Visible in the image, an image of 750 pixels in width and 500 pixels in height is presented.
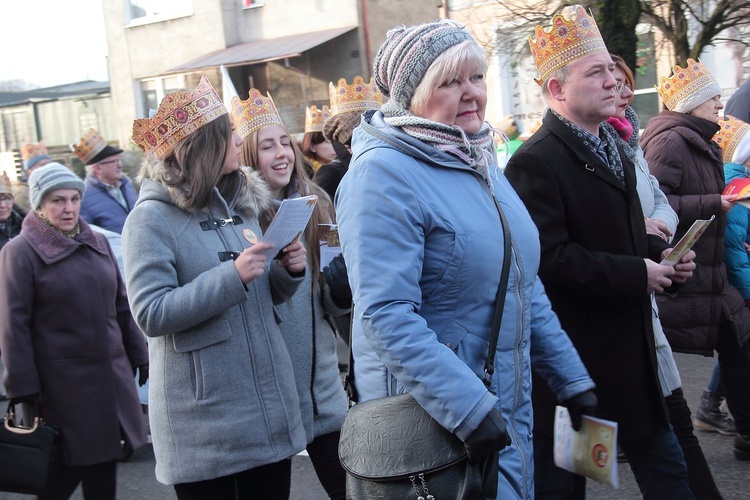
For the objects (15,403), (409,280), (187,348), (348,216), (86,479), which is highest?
(348,216)

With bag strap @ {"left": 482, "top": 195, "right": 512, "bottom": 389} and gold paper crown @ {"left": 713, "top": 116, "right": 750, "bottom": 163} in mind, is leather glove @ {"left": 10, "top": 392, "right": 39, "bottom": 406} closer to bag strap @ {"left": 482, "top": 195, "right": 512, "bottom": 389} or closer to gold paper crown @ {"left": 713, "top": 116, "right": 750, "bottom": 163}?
bag strap @ {"left": 482, "top": 195, "right": 512, "bottom": 389}

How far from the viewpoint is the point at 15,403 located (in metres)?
4.43

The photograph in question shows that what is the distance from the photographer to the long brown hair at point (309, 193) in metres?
3.93

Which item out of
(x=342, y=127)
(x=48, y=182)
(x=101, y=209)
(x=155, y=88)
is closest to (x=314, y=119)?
(x=342, y=127)

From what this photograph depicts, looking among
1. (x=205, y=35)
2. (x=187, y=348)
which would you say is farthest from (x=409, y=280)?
(x=205, y=35)

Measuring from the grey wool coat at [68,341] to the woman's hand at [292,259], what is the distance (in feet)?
5.50

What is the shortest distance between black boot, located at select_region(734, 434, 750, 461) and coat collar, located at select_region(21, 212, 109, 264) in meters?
3.46

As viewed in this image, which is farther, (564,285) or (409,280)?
(564,285)

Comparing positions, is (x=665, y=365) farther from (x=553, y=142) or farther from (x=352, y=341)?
(x=352, y=341)

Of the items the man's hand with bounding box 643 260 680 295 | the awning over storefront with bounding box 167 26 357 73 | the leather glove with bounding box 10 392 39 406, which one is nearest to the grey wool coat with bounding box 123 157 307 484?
the man's hand with bounding box 643 260 680 295

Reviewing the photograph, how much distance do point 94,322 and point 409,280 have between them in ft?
9.08

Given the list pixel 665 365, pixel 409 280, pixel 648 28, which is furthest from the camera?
pixel 648 28

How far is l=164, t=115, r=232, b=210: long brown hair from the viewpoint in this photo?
10.5 ft

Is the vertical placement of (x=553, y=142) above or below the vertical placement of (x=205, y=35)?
below
